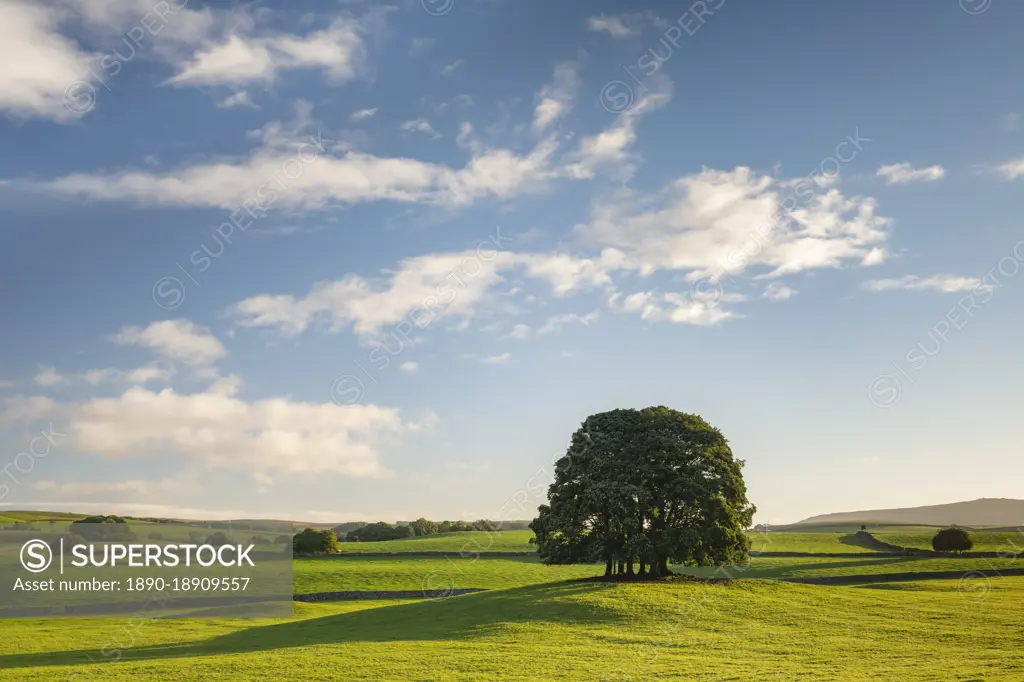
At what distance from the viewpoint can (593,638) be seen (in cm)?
3878

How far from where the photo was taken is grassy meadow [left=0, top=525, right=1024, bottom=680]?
30.5 meters

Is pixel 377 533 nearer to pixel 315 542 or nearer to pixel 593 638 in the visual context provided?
pixel 315 542

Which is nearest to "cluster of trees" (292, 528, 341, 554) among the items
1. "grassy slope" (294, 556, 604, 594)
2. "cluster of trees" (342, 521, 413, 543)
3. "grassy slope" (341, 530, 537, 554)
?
"grassy slope" (341, 530, 537, 554)

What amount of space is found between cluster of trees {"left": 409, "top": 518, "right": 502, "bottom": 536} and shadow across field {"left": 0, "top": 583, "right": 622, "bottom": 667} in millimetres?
100355

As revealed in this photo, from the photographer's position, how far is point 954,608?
161ft

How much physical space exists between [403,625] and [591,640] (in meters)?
13.2

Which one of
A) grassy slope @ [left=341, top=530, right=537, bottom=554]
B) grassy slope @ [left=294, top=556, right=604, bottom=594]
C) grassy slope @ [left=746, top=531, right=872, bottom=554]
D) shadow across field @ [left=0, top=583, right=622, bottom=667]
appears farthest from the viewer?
grassy slope @ [left=341, top=530, right=537, bottom=554]

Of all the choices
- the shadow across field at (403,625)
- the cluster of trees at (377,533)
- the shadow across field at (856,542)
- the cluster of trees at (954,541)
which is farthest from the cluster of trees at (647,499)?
the cluster of trees at (377,533)

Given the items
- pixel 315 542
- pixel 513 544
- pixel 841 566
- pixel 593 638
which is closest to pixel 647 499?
pixel 593 638

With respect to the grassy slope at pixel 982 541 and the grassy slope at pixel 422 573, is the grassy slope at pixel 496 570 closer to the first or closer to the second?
the grassy slope at pixel 422 573

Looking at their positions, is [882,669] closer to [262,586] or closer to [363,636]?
[363,636]

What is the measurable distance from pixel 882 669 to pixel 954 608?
81.2 ft

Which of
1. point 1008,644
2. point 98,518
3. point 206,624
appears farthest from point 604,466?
point 98,518

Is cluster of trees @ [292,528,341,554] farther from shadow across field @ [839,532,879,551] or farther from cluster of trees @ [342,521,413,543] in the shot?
shadow across field @ [839,532,879,551]
